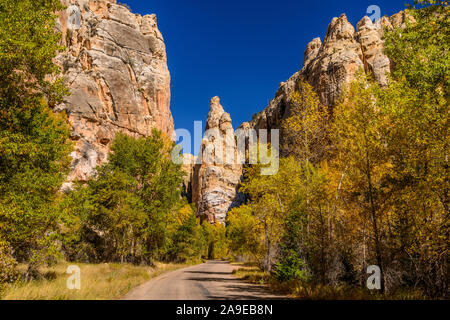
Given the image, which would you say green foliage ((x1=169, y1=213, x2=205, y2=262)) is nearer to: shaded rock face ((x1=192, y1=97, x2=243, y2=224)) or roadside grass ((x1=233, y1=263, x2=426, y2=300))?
roadside grass ((x1=233, y1=263, x2=426, y2=300))

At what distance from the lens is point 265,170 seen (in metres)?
20.0

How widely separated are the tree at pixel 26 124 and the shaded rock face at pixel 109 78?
126 ft

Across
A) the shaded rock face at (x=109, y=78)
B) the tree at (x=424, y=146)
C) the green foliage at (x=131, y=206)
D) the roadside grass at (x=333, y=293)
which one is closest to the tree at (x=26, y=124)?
the green foliage at (x=131, y=206)

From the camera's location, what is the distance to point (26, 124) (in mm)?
13289

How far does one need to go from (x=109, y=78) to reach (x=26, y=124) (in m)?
55.9

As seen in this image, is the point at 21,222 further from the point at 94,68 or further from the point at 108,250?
the point at 94,68

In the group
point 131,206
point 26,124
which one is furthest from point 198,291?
point 131,206

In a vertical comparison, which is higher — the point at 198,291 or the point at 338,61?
the point at 338,61

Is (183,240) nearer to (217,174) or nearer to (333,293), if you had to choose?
(333,293)

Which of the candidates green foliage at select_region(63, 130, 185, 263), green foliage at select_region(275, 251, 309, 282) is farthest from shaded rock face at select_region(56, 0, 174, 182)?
green foliage at select_region(275, 251, 309, 282)

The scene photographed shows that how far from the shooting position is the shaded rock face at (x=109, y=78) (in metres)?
55.2

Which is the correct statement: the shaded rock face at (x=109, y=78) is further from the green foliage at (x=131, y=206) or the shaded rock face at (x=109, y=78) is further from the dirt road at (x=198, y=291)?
the dirt road at (x=198, y=291)

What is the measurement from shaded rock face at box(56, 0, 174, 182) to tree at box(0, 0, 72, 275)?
3826 centimetres
